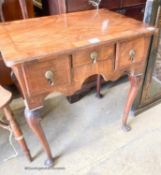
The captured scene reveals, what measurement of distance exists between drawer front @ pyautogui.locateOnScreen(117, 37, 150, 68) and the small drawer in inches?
2.2

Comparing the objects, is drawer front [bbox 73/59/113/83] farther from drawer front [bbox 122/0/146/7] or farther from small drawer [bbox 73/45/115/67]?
drawer front [bbox 122/0/146/7]

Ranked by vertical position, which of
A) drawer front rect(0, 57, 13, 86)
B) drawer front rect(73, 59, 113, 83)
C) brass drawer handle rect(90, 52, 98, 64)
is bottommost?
drawer front rect(0, 57, 13, 86)

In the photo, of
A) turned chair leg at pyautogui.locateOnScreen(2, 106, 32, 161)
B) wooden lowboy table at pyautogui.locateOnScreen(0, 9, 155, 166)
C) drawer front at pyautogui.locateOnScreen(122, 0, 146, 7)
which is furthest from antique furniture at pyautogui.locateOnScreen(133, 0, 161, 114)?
turned chair leg at pyautogui.locateOnScreen(2, 106, 32, 161)

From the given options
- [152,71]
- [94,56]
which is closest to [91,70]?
[94,56]

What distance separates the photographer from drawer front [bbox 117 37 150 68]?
993 mm

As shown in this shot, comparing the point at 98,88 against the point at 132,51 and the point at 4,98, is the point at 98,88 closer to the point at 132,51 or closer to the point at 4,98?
the point at 132,51

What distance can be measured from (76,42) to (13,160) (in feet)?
2.81

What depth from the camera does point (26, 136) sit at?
4.62 feet

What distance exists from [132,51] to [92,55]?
9.6 inches

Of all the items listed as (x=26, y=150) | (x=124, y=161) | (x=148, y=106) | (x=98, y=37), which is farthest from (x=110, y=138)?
(x=98, y=37)

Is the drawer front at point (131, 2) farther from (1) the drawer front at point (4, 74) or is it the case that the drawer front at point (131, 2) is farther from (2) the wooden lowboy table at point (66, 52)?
(1) the drawer front at point (4, 74)

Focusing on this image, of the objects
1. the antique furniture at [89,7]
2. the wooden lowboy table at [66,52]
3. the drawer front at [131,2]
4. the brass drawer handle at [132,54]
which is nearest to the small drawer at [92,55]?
the wooden lowboy table at [66,52]

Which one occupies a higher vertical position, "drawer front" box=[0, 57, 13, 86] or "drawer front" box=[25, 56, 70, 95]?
"drawer front" box=[25, 56, 70, 95]

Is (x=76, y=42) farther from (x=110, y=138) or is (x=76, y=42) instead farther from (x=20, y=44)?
(x=110, y=138)
